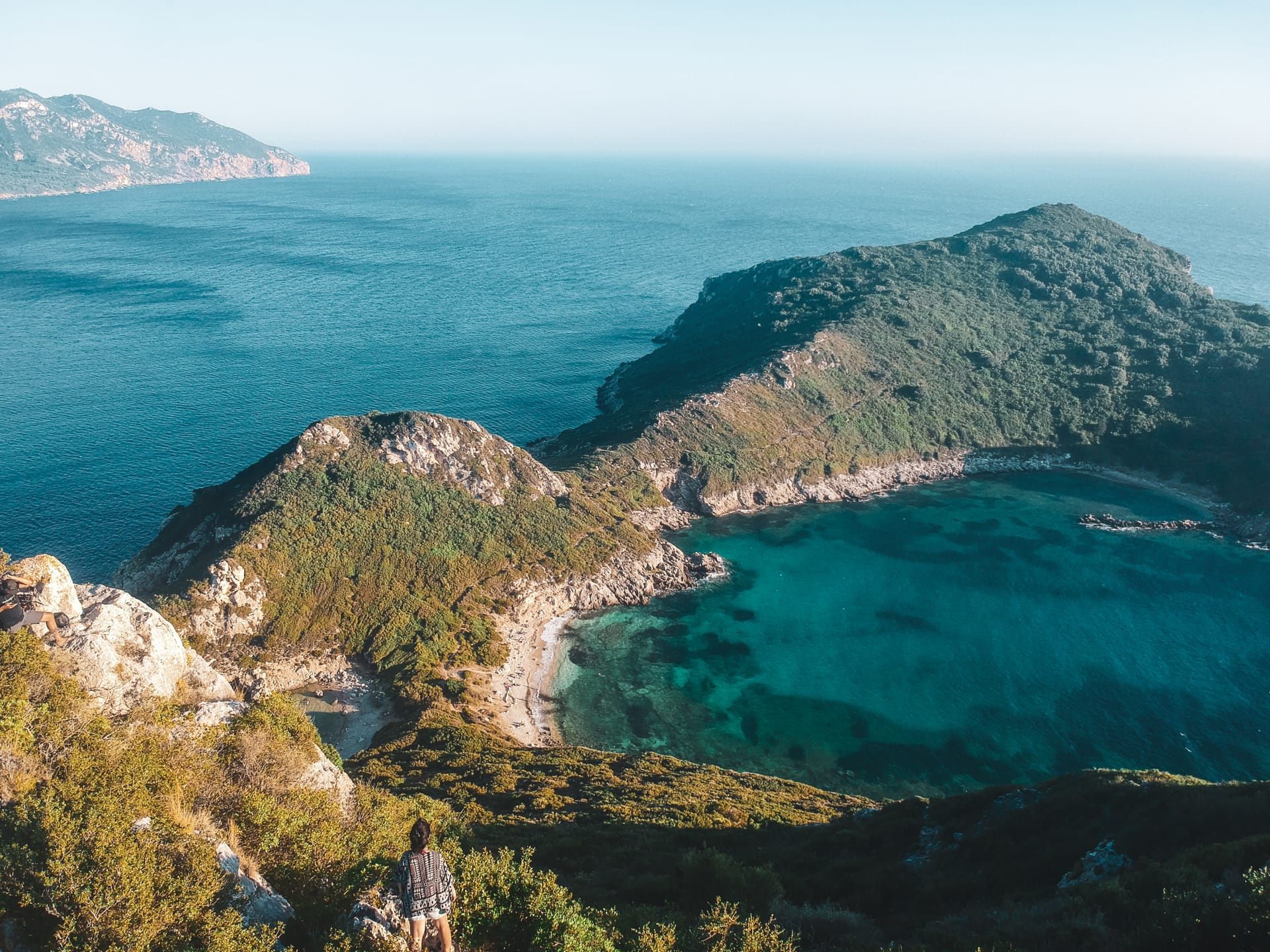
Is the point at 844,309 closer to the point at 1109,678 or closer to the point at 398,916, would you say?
the point at 1109,678

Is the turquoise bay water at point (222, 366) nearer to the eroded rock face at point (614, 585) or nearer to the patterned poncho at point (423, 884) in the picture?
the eroded rock face at point (614, 585)

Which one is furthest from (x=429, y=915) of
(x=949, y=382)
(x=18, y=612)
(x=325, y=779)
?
(x=949, y=382)

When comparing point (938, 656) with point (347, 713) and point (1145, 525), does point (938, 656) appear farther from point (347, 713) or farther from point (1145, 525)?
point (347, 713)

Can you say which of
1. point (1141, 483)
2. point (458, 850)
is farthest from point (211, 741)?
point (1141, 483)

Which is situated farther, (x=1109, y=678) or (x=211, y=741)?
(x=1109, y=678)

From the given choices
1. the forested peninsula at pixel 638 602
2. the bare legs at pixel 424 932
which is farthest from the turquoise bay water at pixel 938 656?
the bare legs at pixel 424 932

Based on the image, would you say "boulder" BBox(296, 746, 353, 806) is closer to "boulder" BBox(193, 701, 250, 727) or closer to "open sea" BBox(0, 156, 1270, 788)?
"boulder" BBox(193, 701, 250, 727)
